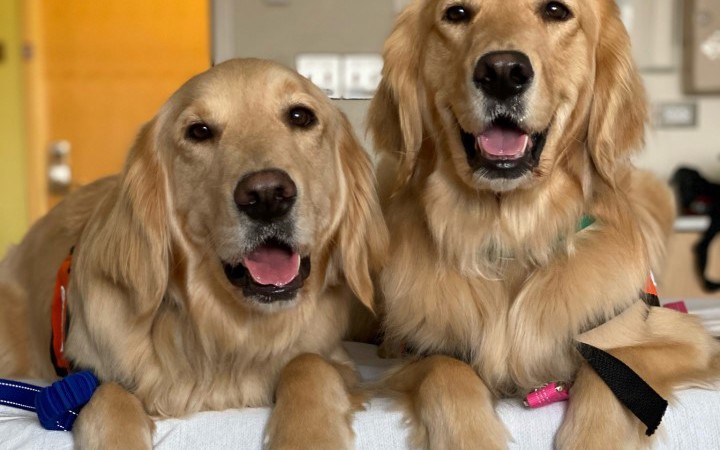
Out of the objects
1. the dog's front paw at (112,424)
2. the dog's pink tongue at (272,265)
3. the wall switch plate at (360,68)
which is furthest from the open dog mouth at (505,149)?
the wall switch plate at (360,68)

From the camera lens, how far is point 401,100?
1.96 m

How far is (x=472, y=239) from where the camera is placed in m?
1.85

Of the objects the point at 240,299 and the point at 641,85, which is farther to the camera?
the point at 641,85

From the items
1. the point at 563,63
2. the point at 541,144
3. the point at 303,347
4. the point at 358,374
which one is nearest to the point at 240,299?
the point at 303,347

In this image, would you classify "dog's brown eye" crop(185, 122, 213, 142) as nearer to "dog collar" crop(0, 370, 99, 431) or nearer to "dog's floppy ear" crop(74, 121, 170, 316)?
"dog's floppy ear" crop(74, 121, 170, 316)

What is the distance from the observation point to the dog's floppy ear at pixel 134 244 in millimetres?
1729

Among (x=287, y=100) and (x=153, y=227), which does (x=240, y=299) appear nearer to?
(x=153, y=227)

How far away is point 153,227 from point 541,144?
83 cm

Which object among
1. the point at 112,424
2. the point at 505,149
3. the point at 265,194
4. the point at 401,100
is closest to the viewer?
the point at 112,424

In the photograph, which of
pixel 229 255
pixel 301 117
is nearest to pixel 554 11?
pixel 301 117

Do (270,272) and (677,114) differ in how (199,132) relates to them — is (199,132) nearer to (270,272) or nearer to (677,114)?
(270,272)

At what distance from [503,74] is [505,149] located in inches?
A: 6.3

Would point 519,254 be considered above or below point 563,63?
below

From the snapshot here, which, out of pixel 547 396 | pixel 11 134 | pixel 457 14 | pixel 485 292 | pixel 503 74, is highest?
pixel 457 14
